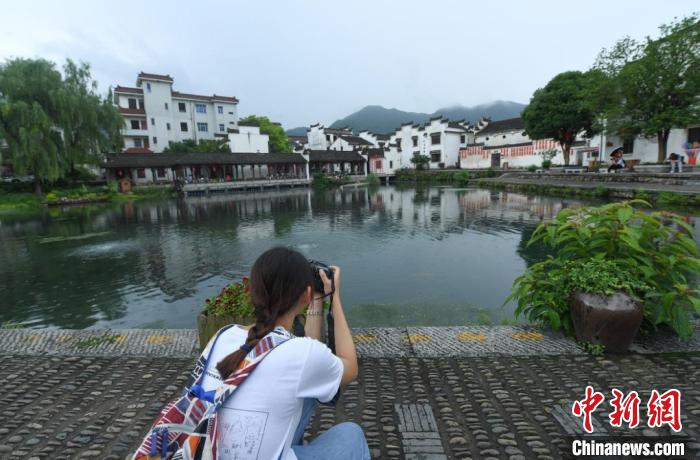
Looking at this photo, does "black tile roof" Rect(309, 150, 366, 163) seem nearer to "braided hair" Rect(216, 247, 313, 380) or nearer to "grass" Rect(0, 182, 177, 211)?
"grass" Rect(0, 182, 177, 211)

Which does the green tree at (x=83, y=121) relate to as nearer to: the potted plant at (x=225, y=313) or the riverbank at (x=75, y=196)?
the riverbank at (x=75, y=196)

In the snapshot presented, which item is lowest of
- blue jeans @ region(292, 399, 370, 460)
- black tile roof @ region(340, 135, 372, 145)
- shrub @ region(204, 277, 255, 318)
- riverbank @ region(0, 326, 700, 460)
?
riverbank @ region(0, 326, 700, 460)

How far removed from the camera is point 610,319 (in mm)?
3500

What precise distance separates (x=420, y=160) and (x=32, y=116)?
40076mm

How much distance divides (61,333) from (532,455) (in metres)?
5.09

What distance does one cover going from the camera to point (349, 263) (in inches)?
432

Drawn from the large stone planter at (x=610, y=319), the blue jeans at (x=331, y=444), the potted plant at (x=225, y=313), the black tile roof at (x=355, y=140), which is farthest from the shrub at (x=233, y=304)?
the black tile roof at (x=355, y=140)

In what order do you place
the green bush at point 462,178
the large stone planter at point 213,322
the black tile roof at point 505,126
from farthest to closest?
the black tile roof at point 505,126 < the green bush at point 462,178 < the large stone planter at point 213,322

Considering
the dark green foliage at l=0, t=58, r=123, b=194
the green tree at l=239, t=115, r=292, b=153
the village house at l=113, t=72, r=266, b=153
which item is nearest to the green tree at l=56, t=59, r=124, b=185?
the dark green foliage at l=0, t=58, r=123, b=194

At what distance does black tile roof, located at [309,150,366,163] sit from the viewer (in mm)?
47438

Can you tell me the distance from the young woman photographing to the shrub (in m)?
2.46

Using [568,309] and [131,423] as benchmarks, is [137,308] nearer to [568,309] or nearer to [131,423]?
[131,423]

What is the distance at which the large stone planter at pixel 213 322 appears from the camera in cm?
394

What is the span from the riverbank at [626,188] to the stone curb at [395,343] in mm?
17740
